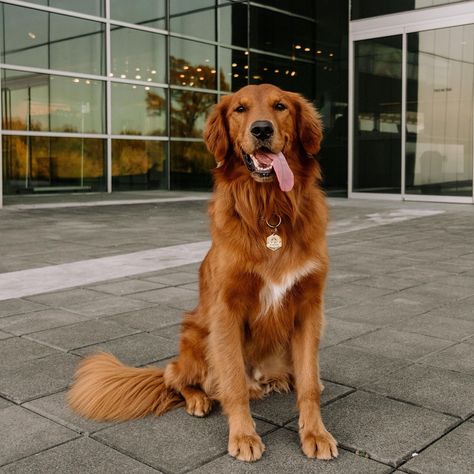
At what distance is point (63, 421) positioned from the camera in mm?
3191

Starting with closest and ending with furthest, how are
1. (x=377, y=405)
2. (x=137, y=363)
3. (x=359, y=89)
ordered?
(x=377, y=405)
(x=137, y=363)
(x=359, y=89)

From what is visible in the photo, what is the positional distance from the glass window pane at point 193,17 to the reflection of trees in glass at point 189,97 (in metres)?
0.98

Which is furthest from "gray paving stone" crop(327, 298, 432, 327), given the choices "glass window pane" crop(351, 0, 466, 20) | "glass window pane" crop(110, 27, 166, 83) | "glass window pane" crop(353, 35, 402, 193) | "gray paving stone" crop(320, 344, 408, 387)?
"glass window pane" crop(110, 27, 166, 83)

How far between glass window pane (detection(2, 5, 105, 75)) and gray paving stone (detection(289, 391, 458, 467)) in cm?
1644

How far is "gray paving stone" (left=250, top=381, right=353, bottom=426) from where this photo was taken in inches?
128

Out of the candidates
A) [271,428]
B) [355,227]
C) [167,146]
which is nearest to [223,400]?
[271,428]

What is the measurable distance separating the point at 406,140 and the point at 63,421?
16016 mm

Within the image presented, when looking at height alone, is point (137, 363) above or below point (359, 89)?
below

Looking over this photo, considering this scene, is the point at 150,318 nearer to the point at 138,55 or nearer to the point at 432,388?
the point at 432,388

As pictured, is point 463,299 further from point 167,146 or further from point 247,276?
point 167,146

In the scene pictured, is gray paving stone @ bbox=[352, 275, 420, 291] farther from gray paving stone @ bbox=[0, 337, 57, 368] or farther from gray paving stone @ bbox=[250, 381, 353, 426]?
gray paving stone @ bbox=[0, 337, 57, 368]

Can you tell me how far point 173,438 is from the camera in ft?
9.81

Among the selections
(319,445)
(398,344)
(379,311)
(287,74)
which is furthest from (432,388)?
(287,74)

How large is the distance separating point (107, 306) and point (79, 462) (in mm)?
2872
